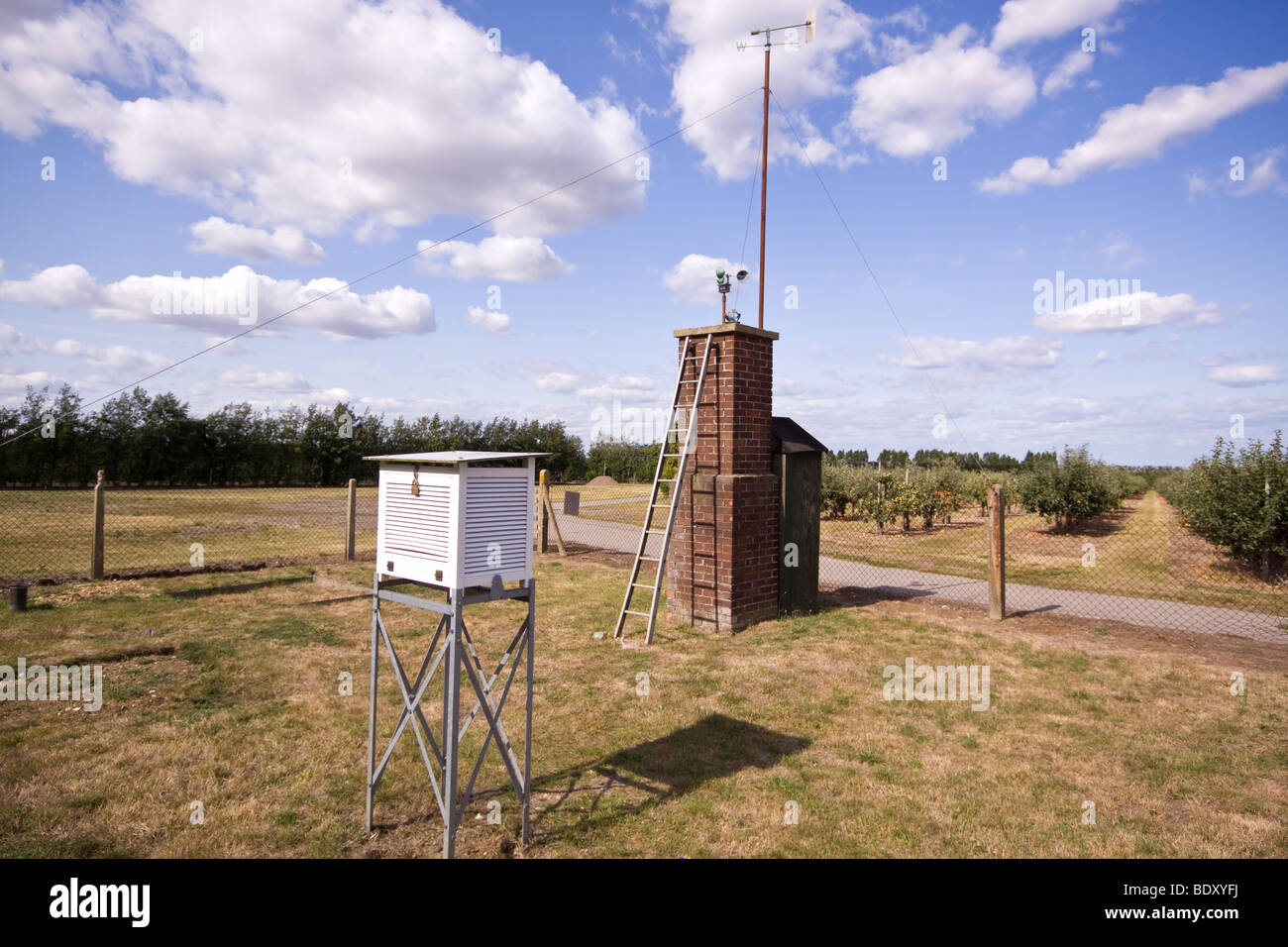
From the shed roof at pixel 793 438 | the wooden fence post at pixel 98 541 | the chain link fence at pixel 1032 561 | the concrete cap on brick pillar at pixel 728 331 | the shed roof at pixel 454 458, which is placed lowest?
the chain link fence at pixel 1032 561

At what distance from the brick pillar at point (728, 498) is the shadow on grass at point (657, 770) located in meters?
2.75

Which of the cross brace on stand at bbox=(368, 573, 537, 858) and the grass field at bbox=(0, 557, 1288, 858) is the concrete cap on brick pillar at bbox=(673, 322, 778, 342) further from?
the cross brace on stand at bbox=(368, 573, 537, 858)

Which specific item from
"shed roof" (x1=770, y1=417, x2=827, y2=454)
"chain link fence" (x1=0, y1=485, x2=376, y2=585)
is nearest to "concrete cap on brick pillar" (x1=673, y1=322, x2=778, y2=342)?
"shed roof" (x1=770, y1=417, x2=827, y2=454)

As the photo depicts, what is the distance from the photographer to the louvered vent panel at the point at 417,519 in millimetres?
3406

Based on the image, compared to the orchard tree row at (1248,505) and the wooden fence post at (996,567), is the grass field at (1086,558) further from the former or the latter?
the wooden fence post at (996,567)

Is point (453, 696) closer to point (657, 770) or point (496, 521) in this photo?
point (496, 521)

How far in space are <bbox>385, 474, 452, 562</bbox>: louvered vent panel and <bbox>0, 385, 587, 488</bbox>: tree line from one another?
21.0 m

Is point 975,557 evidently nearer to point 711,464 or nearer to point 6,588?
point 711,464

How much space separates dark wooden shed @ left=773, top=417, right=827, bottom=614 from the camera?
862 cm

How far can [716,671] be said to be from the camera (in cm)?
662

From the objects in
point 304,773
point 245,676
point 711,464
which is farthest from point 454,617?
point 711,464

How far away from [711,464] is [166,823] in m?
5.99

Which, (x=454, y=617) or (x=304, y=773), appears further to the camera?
(x=304, y=773)

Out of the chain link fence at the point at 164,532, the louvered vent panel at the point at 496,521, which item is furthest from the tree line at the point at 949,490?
the louvered vent panel at the point at 496,521
